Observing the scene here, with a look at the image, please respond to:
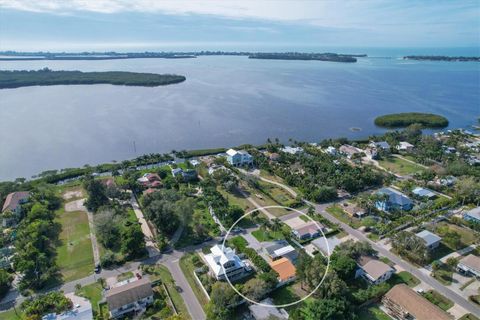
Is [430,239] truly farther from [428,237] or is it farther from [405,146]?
[405,146]

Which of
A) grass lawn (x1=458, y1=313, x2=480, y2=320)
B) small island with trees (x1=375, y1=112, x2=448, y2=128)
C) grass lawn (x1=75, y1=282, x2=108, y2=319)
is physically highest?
small island with trees (x1=375, y1=112, x2=448, y2=128)

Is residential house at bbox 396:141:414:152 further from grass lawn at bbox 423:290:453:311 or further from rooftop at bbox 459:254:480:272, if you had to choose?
grass lawn at bbox 423:290:453:311

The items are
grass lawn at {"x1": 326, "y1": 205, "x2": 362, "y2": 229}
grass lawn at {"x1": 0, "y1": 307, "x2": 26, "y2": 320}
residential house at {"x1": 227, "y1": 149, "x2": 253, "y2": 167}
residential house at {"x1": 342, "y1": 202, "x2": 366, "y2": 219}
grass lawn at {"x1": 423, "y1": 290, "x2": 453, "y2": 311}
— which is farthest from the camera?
residential house at {"x1": 227, "y1": 149, "x2": 253, "y2": 167}

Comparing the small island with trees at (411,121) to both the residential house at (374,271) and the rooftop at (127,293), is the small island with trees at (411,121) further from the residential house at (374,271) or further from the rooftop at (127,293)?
the rooftop at (127,293)

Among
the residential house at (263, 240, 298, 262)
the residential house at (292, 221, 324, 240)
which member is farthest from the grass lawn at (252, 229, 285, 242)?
the residential house at (292, 221, 324, 240)

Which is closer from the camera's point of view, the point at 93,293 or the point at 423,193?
the point at 93,293

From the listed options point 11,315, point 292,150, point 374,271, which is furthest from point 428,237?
point 11,315

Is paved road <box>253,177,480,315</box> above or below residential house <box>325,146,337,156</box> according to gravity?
below
